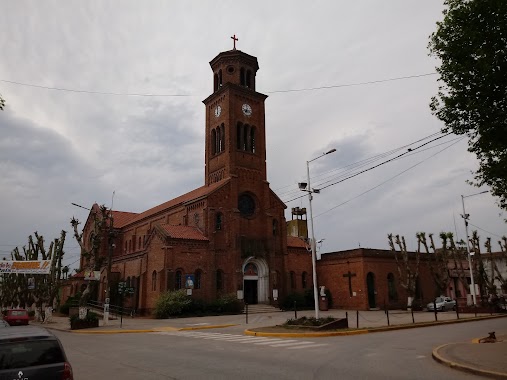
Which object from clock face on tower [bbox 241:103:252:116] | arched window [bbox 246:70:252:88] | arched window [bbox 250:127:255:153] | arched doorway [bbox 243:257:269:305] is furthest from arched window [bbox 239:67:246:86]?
arched doorway [bbox 243:257:269:305]

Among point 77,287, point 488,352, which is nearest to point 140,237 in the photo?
point 77,287

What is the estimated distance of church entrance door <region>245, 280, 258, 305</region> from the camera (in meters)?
41.7

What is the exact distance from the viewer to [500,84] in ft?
44.9

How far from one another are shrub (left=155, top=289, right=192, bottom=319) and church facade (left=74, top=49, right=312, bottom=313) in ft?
4.19

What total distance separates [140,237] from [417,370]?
46.8 m

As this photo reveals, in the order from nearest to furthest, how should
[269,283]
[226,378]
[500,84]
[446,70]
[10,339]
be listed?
[10,339]
[226,378]
[500,84]
[446,70]
[269,283]

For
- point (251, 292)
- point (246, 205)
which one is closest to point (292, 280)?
point (251, 292)

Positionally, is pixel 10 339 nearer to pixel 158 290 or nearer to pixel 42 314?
pixel 158 290

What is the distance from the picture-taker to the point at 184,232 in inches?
1559

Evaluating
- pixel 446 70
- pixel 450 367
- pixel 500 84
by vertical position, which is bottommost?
pixel 450 367

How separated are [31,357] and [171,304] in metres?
28.8

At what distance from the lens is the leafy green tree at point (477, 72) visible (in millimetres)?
13445

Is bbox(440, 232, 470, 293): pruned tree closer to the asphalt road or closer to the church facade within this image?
the church facade

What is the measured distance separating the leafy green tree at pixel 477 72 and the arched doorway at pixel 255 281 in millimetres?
29519
